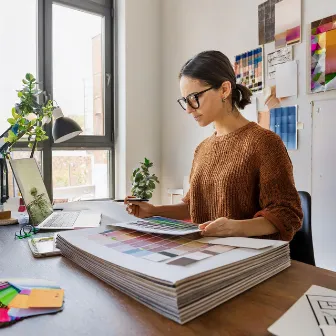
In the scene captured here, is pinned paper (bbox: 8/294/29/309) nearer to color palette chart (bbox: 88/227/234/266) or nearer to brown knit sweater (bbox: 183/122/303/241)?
color palette chart (bbox: 88/227/234/266)

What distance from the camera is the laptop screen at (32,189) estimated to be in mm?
1148

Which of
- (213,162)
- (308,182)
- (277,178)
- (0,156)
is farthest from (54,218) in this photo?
(308,182)

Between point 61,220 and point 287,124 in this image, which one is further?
point 287,124

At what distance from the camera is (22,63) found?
230 centimetres

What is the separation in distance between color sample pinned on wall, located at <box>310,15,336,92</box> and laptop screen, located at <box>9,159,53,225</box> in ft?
4.36

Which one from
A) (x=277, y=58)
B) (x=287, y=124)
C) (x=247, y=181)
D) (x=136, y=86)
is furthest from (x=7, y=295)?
(x=136, y=86)

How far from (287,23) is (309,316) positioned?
5.40 ft

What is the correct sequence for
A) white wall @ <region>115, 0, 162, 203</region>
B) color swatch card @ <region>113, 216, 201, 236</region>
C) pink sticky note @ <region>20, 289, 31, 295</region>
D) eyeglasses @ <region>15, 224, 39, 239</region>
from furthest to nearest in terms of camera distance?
white wall @ <region>115, 0, 162, 203</region> < eyeglasses @ <region>15, 224, 39, 239</region> < color swatch card @ <region>113, 216, 201, 236</region> < pink sticky note @ <region>20, 289, 31, 295</region>

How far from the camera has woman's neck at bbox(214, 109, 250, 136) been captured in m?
1.10

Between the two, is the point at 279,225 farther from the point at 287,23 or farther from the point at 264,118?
the point at 287,23

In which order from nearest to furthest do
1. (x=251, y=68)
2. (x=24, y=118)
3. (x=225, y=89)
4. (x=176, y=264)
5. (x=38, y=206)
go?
1. (x=176, y=264)
2. (x=225, y=89)
3. (x=38, y=206)
4. (x=24, y=118)
5. (x=251, y=68)

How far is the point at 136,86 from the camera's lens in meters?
2.65

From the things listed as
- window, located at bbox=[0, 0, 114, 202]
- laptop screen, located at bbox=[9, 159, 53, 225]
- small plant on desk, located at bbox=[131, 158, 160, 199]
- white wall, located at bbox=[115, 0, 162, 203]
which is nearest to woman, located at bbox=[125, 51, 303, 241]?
laptop screen, located at bbox=[9, 159, 53, 225]

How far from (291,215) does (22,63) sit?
7.15 feet
